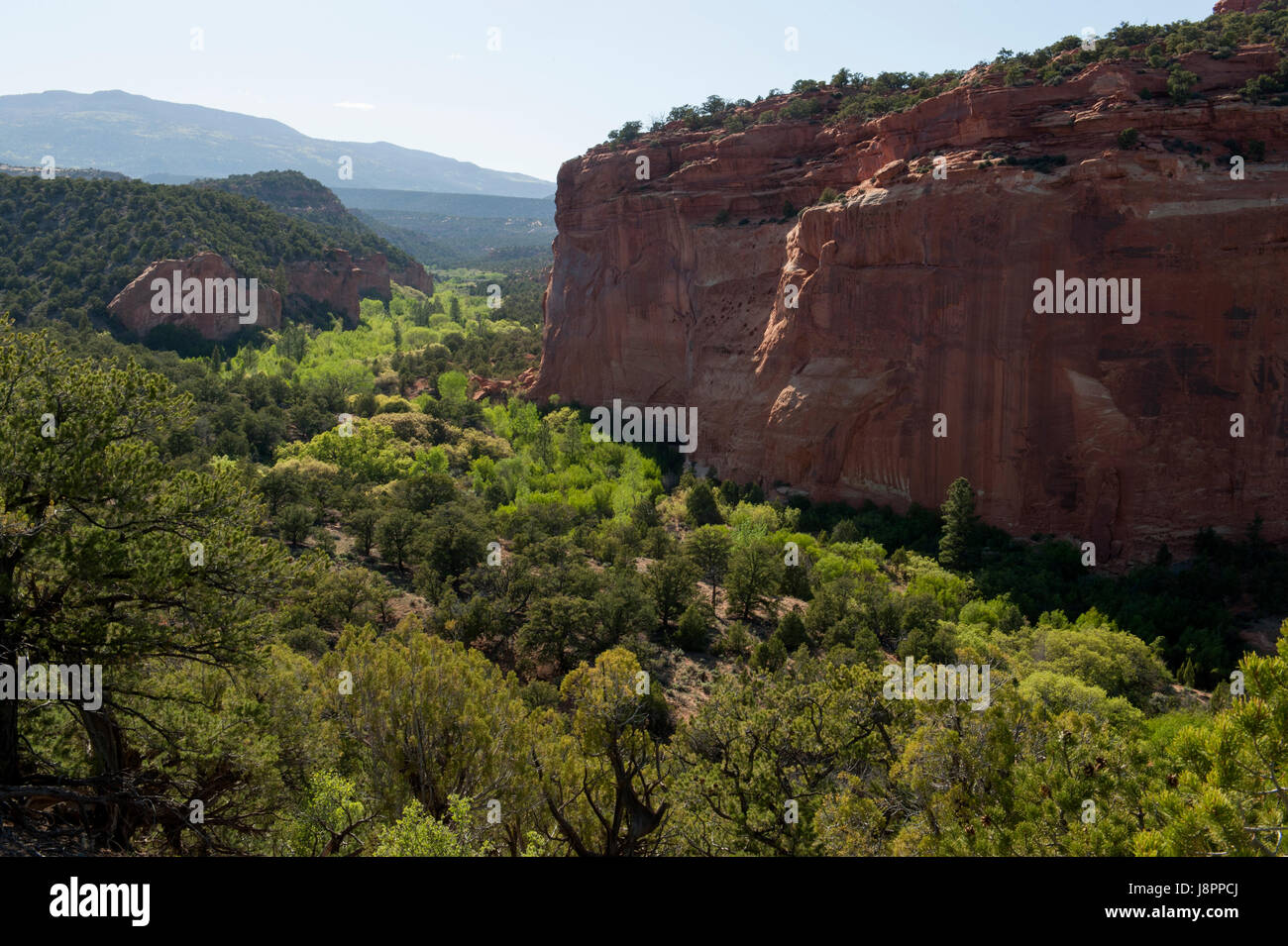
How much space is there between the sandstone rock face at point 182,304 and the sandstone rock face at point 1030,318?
180 ft

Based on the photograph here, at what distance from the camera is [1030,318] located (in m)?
34.3

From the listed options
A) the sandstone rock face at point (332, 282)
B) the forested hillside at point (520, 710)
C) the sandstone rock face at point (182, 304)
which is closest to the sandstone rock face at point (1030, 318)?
the forested hillside at point (520, 710)

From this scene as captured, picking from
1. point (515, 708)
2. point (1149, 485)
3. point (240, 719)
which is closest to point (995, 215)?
point (1149, 485)

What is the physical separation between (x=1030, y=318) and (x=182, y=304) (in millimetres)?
72714

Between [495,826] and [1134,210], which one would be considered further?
[1134,210]

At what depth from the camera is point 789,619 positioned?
93.6 feet

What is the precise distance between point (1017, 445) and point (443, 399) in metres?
42.6

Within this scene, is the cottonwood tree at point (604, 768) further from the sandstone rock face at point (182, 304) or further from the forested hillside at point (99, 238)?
the sandstone rock face at point (182, 304)

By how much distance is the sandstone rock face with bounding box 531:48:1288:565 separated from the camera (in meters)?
31.2

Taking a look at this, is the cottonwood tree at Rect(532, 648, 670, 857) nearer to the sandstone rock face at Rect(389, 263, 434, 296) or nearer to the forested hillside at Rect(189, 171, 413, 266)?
the sandstone rock face at Rect(389, 263, 434, 296)

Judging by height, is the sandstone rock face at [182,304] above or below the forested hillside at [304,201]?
below

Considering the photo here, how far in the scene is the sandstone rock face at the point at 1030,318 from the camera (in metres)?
31.2

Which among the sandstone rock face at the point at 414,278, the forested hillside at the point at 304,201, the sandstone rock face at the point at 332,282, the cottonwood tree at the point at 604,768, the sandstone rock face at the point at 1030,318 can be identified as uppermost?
the forested hillside at the point at 304,201

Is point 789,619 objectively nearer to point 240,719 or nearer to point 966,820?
point 966,820
